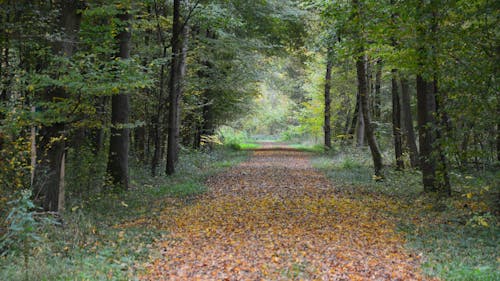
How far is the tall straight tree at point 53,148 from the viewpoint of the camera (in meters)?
8.14

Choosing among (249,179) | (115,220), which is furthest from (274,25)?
(115,220)

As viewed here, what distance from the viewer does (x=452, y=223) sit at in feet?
29.1

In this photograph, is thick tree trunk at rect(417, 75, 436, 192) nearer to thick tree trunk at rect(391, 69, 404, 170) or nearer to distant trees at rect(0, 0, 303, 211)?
thick tree trunk at rect(391, 69, 404, 170)

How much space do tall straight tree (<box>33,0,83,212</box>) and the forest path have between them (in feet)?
7.22

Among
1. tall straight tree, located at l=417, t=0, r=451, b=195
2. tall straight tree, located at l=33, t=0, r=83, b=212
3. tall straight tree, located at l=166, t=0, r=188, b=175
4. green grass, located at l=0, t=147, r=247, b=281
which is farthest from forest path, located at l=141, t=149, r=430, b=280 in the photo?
tall straight tree, located at l=166, t=0, r=188, b=175

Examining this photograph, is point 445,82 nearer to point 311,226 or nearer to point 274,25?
point 311,226

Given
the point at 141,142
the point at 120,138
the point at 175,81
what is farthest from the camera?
the point at 141,142

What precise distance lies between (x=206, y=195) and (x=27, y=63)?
564cm

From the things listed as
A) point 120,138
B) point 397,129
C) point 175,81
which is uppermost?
point 175,81

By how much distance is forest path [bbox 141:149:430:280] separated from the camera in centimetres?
626

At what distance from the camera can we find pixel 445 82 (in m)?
8.93

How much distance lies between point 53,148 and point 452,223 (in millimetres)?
7645

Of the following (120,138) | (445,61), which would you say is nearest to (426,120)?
(445,61)

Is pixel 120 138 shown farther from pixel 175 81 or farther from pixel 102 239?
pixel 102 239
